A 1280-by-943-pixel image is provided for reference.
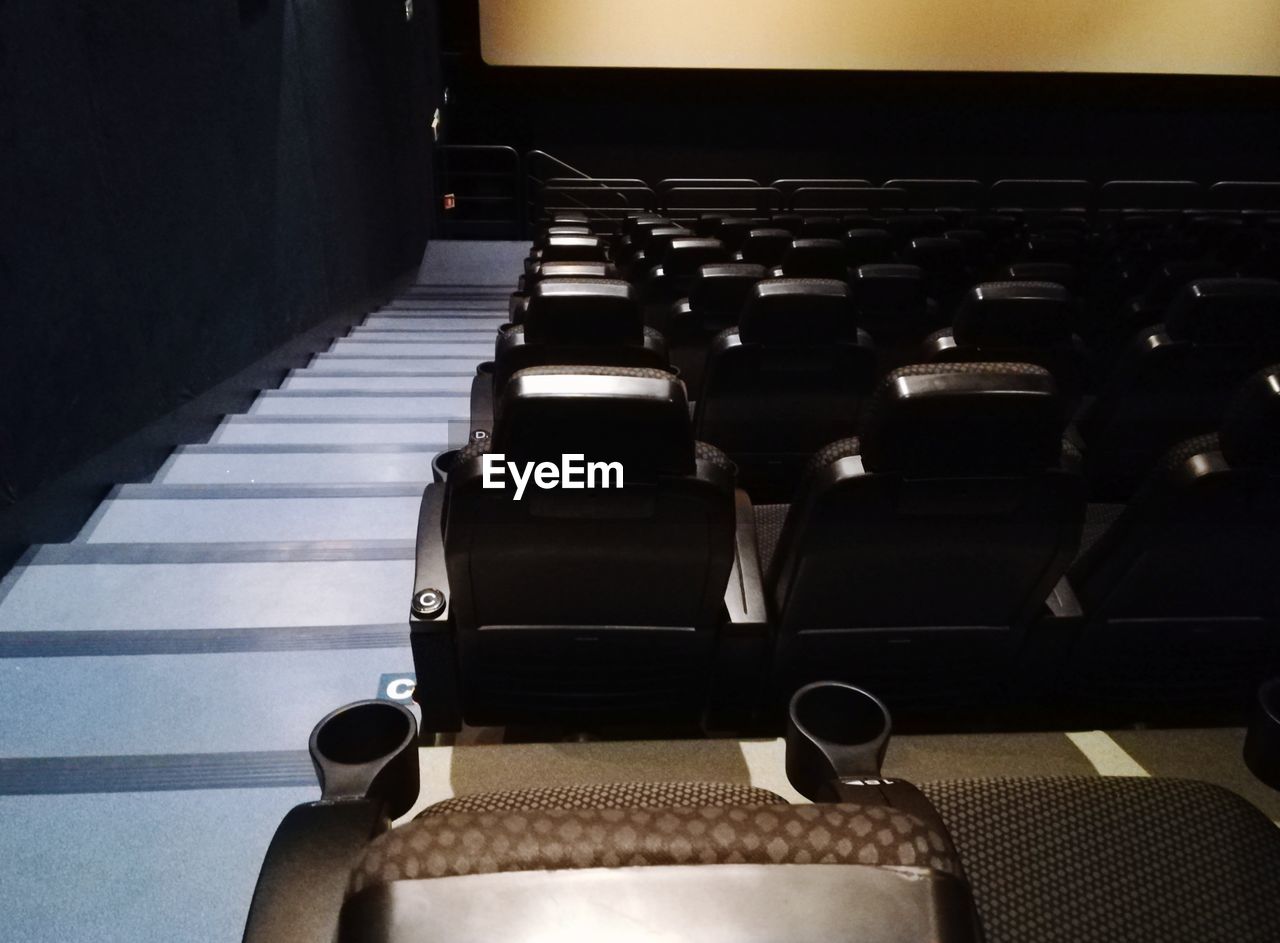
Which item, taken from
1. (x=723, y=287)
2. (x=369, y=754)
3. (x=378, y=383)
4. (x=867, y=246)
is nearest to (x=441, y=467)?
(x=369, y=754)

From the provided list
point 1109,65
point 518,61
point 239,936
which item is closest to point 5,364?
point 239,936

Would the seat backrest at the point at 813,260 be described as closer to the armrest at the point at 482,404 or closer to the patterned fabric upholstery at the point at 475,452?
the armrest at the point at 482,404

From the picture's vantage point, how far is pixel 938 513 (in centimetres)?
111

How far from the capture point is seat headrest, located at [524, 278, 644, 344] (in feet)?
6.54

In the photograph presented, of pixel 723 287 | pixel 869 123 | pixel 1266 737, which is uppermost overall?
pixel 869 123

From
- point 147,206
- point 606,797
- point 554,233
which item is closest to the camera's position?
point 606,797

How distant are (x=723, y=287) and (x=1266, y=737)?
195 cm

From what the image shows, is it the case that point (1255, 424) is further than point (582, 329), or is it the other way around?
point (582, 329)

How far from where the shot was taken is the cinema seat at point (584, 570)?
1.00 m

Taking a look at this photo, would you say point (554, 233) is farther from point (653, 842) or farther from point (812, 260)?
point (653, 842)

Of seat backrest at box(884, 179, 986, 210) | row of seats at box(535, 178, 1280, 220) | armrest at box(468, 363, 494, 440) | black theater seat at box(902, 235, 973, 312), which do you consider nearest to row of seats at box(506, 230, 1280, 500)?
armrest at box(468, 363, 494, 440)

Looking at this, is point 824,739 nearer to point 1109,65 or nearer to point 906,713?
point 906,713

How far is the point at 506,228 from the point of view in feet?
34.8

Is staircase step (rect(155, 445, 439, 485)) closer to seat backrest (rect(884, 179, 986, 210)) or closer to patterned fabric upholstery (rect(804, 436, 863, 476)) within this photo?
patterned fabric upholstery (rect(804, 436, 863, 476))
